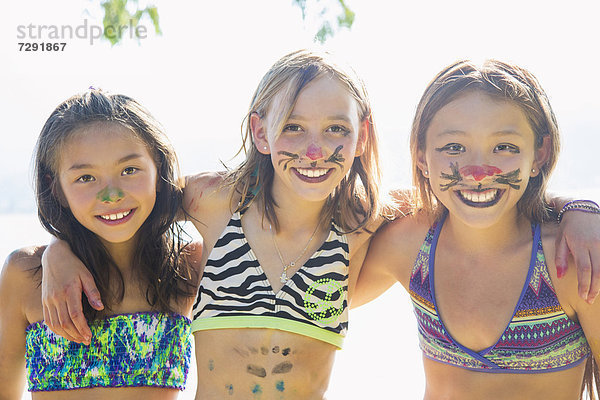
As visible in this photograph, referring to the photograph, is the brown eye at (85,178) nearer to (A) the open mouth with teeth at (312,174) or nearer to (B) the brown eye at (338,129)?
(A) the open mouth with teeth at (312,174)

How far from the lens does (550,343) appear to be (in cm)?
211

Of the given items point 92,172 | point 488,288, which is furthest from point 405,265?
point 92,172

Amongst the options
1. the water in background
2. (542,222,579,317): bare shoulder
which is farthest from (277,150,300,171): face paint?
the water in background

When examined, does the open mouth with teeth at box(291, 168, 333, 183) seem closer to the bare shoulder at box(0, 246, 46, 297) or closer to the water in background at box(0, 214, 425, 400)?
the bare shoulder at box(0, 246, 46, 297)

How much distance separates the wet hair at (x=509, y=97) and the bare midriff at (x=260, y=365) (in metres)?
0.88

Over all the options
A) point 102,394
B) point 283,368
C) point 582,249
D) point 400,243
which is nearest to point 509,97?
point 582,249

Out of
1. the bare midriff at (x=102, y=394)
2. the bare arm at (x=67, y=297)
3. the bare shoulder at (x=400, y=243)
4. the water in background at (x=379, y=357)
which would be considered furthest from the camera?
the water in background at (x=379, y=357)

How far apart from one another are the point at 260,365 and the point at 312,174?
71 cm

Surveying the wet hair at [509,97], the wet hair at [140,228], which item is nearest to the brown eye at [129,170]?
the wet hair at [140,228]

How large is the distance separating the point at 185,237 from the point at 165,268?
0.63 feet

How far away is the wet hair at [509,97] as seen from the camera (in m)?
2.14

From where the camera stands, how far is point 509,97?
212 cm

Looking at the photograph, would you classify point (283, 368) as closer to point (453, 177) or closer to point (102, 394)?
point (102, 394)

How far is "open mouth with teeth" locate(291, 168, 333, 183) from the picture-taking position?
2.20 meters
